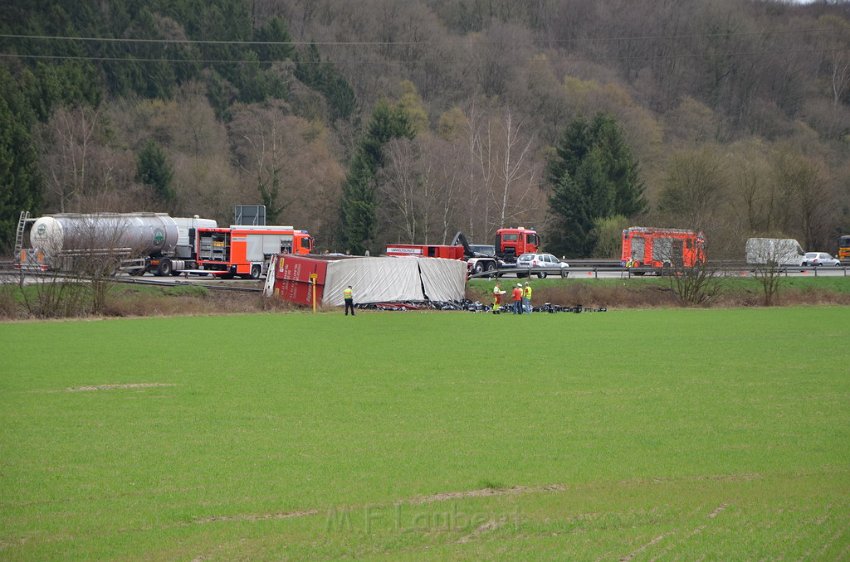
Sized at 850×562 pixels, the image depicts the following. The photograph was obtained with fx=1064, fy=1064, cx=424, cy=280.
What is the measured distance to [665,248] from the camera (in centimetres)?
5659

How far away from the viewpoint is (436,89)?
114938 millimetres

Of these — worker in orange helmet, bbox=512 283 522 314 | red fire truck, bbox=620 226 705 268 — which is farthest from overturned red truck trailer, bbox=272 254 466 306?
red fire truck, bbox=620 226 705 268

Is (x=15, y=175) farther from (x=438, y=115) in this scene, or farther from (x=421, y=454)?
(x=421, y=454)

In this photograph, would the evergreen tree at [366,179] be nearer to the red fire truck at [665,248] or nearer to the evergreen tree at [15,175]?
the evergreen tree at [15,175]

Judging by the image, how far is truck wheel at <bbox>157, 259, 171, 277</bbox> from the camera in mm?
61503

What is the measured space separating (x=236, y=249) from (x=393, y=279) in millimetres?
14995

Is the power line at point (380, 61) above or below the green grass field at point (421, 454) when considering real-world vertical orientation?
above

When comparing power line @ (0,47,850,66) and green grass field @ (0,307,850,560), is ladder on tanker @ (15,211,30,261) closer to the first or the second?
green grass field @ (0,307,850,560)

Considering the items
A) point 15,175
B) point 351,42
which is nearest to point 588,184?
point 15,175

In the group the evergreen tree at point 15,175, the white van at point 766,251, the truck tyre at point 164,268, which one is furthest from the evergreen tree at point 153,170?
the white van at point 766,251

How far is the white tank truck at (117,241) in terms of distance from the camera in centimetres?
4631

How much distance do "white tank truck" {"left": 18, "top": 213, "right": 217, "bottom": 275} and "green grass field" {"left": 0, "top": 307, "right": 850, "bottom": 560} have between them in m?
18.1

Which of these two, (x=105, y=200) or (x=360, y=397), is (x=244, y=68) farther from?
→ (x=360, y=397)

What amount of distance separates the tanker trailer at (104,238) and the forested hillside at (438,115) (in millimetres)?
6283
